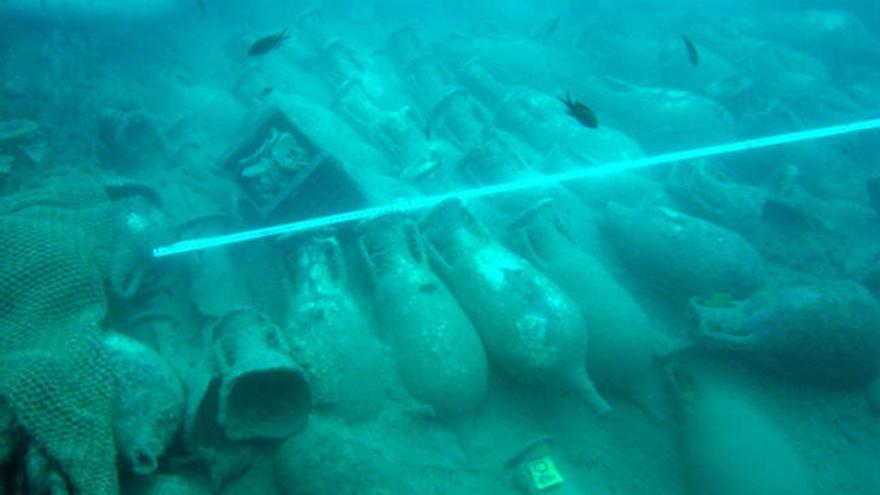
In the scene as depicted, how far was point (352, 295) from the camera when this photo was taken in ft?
14.0

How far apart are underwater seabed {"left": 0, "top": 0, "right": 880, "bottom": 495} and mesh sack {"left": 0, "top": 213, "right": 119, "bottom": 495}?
1cm

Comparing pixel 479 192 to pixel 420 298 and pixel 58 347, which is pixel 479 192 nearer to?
pixel 420 298

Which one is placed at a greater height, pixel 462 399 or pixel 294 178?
pixel 294 178

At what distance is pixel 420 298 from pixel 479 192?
1.93 meters

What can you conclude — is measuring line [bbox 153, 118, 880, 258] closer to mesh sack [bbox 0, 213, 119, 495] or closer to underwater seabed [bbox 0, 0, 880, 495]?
underwater seabed [bbox 0, 0, 880, 495]

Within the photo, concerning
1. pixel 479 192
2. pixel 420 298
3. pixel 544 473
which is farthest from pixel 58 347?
pixel 479 192

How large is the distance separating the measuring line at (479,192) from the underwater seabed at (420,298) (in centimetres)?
4

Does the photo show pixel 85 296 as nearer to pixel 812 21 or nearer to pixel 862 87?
pixel 862 87

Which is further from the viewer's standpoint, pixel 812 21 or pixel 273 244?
pixel 812 21

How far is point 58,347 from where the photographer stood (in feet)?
8.94

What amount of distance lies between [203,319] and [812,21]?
50.2ft

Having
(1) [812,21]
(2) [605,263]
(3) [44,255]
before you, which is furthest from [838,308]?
(1) [812,21]

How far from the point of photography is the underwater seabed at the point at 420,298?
306 centimetres

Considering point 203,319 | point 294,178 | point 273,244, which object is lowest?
point 203,319
